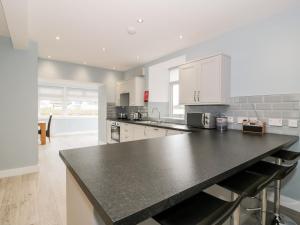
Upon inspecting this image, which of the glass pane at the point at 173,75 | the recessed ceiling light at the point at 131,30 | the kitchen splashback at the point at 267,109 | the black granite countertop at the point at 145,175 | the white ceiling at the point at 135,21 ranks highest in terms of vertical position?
the white ceiling at the point at 135,21

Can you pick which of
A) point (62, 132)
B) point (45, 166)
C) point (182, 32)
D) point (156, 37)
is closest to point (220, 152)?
point (182, 32)

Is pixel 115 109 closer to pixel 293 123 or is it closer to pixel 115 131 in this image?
pixel 115 131

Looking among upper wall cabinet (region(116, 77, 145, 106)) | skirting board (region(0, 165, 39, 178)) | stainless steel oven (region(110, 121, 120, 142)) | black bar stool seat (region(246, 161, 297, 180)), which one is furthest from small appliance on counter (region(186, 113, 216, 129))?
skirting board (region(0, 165, 39, 178))

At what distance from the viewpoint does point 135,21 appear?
259 cm

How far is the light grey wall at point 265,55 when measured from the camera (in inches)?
85.7

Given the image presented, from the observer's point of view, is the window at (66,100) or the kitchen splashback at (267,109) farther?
the window at (66,100)

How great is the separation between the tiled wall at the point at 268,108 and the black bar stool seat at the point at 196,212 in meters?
1.86

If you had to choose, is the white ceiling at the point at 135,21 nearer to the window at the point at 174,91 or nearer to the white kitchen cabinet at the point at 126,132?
the window at the point at 174,91

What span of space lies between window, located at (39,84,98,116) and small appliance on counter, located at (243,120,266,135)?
7.71 metres

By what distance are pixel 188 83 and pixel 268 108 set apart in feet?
4.41

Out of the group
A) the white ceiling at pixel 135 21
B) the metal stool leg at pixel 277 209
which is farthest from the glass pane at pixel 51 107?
the metal stool leg at pixel 277 209

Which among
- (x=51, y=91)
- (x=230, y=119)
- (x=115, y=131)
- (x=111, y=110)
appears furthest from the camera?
(x=51, y=91)

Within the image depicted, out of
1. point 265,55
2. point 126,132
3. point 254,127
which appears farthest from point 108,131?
point 265,55

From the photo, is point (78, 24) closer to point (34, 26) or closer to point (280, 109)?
point (34, 26)
